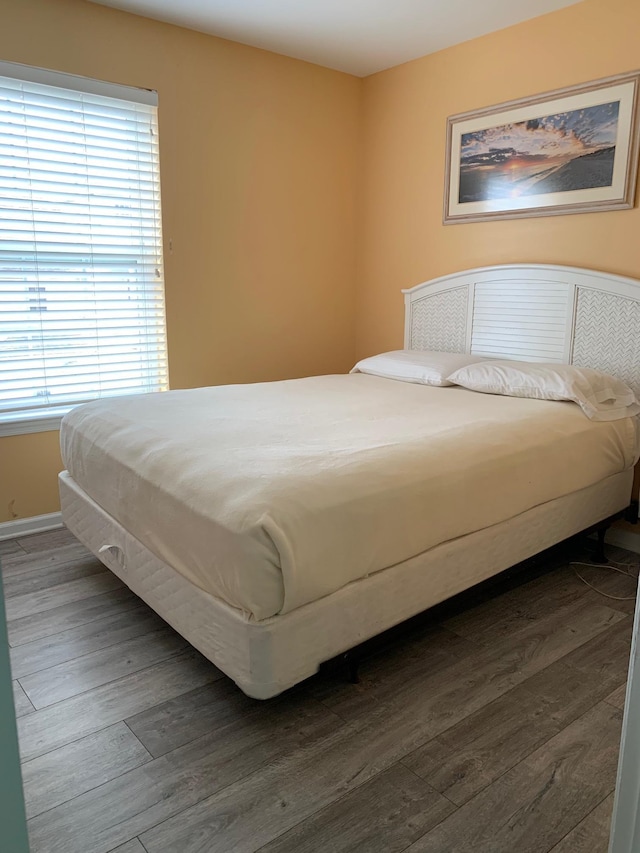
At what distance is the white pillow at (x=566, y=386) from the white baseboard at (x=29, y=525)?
227 cm

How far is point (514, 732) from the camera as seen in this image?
1.74 metres

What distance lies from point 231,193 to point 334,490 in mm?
2522

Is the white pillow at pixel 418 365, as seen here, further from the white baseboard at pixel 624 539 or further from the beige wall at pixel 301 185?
the white baseboard at pixel 624 539

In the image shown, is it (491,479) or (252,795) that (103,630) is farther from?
(491,479)

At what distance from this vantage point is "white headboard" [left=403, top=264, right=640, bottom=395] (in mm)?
2938

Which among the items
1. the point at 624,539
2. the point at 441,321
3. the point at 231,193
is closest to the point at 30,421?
the point at 231,193

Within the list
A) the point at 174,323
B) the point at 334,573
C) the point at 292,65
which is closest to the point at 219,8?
the point at 292,65

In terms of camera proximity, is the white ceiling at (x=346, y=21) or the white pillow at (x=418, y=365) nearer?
the white ceiling at (x=346, y=21)

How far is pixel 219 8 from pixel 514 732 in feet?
11.1

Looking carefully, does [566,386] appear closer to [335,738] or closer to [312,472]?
[312,472]

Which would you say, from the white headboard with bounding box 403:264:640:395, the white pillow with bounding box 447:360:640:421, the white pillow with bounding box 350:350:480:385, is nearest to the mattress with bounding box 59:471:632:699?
the white pillow with bounding box 447:360:640:421

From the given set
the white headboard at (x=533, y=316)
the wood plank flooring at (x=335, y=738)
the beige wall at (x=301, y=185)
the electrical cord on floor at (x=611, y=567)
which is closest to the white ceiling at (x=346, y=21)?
the beige wall at (x=301, y=185)

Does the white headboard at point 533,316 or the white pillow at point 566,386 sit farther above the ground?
the white headboard at point 533,316

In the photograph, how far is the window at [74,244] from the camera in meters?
2.95
